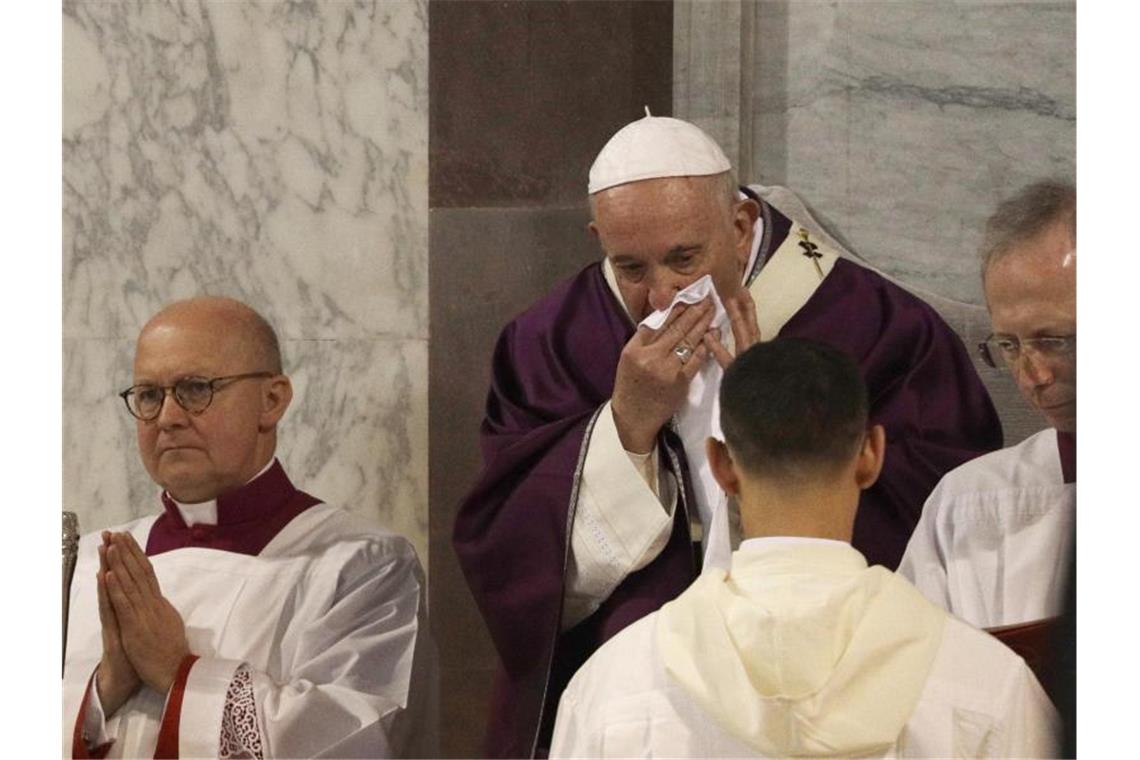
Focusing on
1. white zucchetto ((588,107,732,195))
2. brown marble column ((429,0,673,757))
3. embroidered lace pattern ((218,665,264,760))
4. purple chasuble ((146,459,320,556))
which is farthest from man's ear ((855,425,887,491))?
embroidered lace pattern ((218,665,264,760))

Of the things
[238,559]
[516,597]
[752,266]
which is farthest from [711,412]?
[238,559]

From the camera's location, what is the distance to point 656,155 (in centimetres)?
388

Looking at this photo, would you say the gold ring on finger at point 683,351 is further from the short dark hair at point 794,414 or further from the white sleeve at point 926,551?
the white sleeve at point 926,551

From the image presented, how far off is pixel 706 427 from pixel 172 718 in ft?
4.34

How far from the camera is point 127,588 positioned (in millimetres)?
4238

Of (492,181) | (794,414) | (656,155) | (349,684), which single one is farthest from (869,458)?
(349,684)

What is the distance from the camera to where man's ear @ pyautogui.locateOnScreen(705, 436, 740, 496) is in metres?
3.42

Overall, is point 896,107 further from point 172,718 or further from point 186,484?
point 172,718

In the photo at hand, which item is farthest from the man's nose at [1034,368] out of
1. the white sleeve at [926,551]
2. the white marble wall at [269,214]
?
the white marble wall at [269,214]

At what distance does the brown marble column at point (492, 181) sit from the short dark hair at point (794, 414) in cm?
67

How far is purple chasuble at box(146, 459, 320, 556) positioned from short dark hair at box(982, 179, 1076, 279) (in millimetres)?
1562

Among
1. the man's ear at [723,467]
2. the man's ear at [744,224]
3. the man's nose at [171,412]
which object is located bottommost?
the man's ear at [723,467]

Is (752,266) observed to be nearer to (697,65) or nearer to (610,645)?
(697,65)

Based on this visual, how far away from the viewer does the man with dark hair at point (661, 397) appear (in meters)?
3.86
